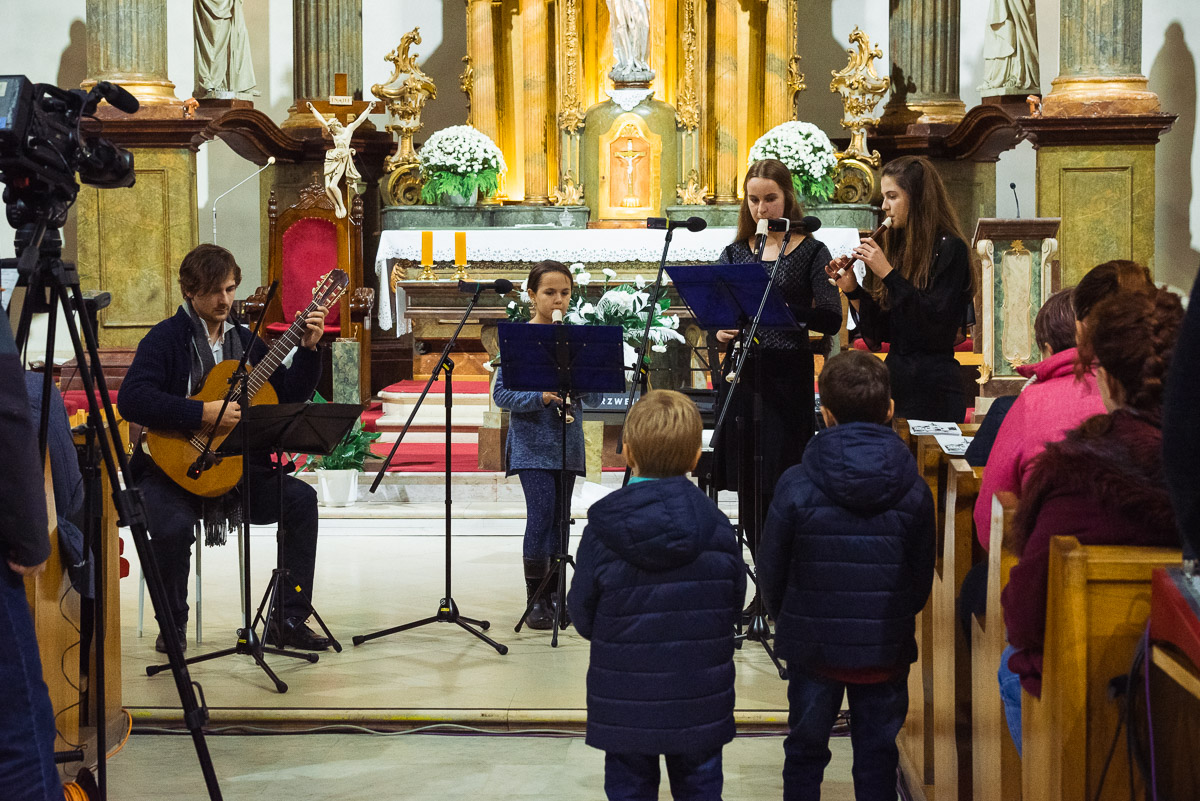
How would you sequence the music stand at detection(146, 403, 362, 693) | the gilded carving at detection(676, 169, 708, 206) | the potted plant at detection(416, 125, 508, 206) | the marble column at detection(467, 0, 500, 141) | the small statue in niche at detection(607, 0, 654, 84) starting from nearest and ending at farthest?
1. the music stand at detection(146, 403, 362, 693)
2. the potted plant at detection(416, 125, 508, 206)
3. the small statue in niche at detection(607, 0, 654, 84)
4. the gilded carving at detection(676, 169, 708, 206)
5. the marble column at detection(467, 0, 500, 141)

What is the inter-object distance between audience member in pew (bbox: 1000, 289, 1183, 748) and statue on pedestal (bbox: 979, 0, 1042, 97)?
969 cm

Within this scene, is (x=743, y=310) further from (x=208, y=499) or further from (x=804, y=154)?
(x=804, y=154)

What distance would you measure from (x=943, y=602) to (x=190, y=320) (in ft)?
9.31

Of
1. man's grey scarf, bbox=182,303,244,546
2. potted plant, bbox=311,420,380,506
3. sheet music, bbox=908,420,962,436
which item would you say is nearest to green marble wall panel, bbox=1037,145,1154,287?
potted plant, bbox=311,420,380,506

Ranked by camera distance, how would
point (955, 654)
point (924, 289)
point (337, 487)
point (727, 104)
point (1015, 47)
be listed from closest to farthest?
1. point (955, 654)
2. point (924, 289)
3. point (337, 487)
4. point (727, 104)
5. point (1015, 47)

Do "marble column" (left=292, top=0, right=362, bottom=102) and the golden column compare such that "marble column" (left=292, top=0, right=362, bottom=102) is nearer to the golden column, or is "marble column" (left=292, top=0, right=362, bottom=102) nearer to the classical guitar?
the golden column

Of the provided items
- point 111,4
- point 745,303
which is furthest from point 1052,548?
point 111,4

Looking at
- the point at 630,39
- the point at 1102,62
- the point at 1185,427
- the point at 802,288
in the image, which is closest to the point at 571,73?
the point at 630,39

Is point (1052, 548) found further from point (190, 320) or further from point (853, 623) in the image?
point (190, 320)

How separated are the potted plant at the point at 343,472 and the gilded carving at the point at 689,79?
4.84m

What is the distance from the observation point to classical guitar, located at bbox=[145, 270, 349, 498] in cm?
457

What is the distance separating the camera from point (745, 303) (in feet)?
14.3

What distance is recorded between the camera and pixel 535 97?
37.3ft

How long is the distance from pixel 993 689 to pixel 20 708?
6.27 ft
